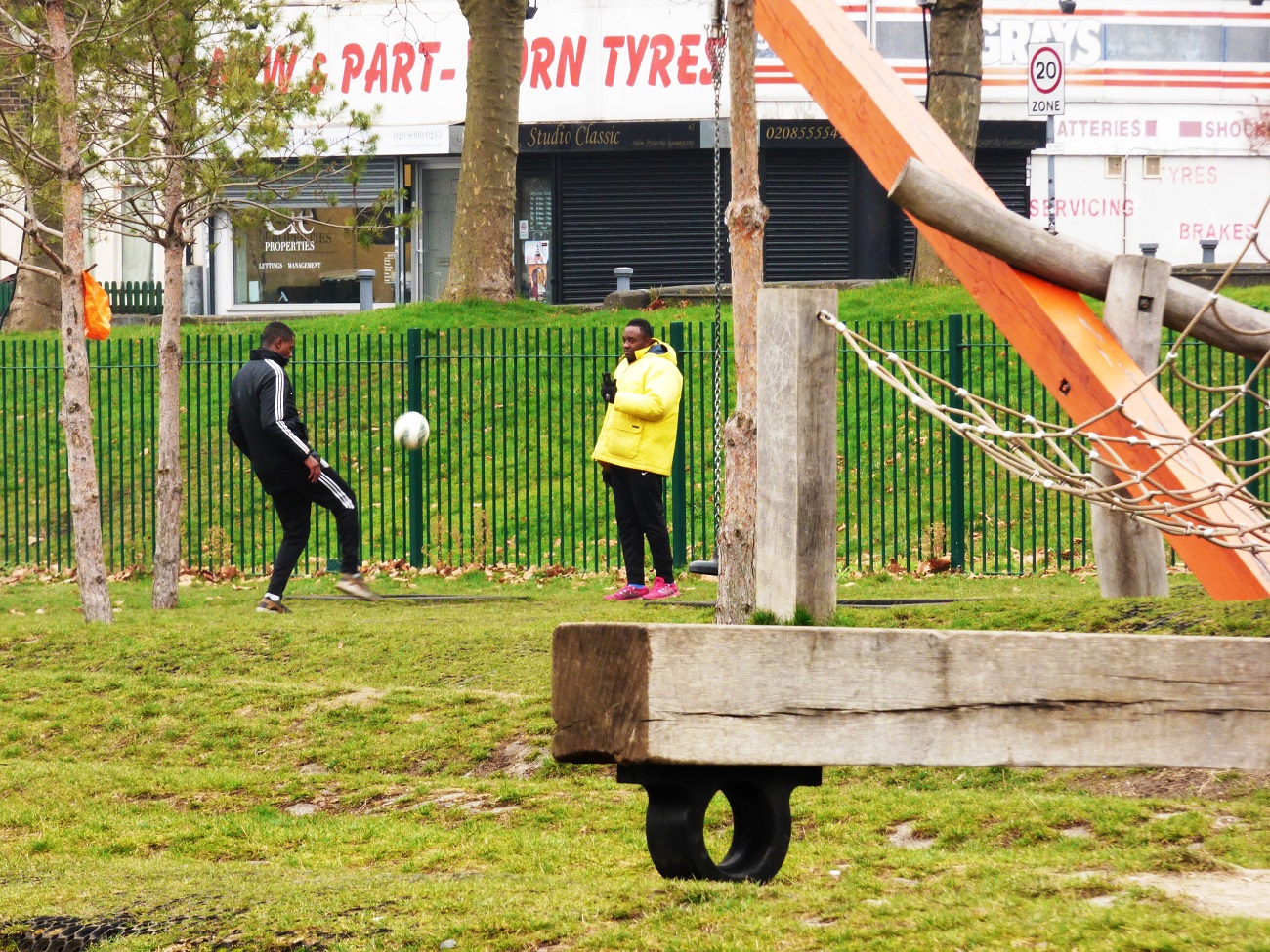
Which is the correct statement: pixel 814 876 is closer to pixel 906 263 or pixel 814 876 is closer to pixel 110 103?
pixel 110 103

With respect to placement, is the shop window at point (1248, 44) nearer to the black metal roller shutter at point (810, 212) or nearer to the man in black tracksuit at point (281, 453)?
the black metal roller shutter at point (810, 212)

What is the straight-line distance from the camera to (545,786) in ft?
22.5

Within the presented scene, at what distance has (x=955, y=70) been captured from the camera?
63.5 ft

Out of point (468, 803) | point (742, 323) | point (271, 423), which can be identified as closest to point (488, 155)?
point (271, 423)

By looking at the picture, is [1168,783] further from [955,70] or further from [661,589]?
[955,70]

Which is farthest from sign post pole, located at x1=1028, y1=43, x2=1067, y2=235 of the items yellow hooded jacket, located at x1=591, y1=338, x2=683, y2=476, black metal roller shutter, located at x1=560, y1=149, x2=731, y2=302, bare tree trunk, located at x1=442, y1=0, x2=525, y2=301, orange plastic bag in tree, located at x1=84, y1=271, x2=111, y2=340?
orange plastic bag in tree, located at x1=84, y1=271, x2=111, y2=340

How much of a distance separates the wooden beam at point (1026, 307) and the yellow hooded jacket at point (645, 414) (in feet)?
12.0

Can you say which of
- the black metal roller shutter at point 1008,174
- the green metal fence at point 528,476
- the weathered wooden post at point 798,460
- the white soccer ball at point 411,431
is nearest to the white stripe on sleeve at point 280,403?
the white soccer ball at point 411,431

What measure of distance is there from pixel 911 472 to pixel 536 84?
16.1m

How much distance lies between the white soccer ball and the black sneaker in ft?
4.37

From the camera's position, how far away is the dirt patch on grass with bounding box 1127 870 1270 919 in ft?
13.6

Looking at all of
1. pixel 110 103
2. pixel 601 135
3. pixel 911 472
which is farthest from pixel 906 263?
pixel 110 103

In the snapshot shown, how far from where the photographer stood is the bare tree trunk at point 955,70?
63.1 ft

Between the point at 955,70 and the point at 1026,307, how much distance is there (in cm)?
1319
